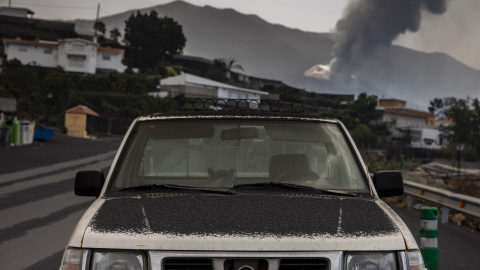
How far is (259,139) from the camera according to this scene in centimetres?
550

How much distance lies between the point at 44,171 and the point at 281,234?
26.0 meters

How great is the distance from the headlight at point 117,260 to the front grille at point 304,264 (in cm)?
72

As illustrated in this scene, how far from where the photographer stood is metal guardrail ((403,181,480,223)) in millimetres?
12438

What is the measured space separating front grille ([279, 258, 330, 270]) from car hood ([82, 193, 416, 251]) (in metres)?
0.07

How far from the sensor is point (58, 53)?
446 feet

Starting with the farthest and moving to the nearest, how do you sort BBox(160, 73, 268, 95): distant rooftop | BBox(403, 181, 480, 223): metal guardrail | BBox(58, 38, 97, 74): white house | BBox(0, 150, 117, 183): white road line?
BBox(58, 38, 97, 74): white house < BBox(160, 73, 268, 95): distant rooftop < BBox(0, 150, 117, 183): white road line < BBox(403, 181, 480, 223): metal guardrail

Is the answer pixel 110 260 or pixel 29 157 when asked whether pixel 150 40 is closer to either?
pixel 29 157

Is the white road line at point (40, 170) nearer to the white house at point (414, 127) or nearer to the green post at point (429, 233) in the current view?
the green post at point (429, 233)

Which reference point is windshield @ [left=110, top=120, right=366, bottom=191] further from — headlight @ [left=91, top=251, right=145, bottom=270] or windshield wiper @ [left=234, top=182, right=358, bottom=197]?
headlight @ [left=91, top=251, right=145, bottom=270]

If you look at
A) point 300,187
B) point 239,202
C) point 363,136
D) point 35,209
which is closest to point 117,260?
point 239,202

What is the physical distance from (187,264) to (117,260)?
0.36 m

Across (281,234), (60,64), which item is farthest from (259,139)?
(60,64)

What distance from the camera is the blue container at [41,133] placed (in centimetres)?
5066

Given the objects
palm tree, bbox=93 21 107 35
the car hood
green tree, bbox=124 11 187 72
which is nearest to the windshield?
the car hood
